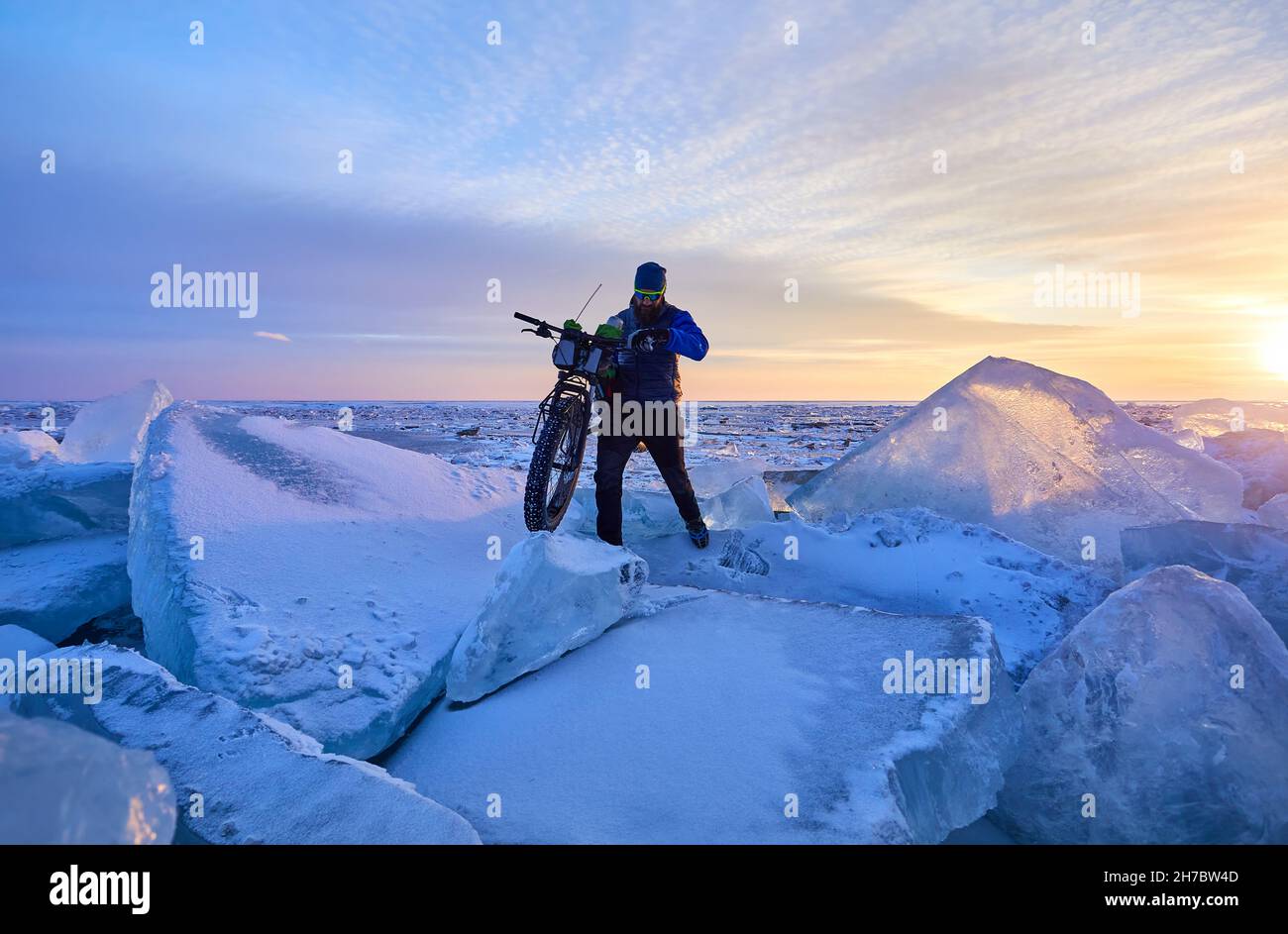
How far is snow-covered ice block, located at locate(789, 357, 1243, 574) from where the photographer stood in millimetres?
4641

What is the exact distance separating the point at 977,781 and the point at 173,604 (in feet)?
10.1

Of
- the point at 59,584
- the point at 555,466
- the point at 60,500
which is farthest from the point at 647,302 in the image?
the point at 60,500

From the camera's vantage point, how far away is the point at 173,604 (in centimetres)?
281

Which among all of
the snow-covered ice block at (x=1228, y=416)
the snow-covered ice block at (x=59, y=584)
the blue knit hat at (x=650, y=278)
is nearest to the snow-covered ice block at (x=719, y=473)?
the blue knit hat at (x=650, y=278)

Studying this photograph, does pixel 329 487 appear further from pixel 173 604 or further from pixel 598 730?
pixel 598 730

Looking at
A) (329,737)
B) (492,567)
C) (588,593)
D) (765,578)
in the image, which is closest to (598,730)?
(588,593)

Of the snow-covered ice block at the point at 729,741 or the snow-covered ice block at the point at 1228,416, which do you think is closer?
the snow-covered ice block at the point at 729,741

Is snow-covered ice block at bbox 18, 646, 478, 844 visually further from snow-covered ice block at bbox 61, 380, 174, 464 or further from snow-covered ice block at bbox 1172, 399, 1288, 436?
snow-covered ice block at bbox 1172, 399, 1288, 436

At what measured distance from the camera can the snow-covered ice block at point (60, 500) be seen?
430 cm

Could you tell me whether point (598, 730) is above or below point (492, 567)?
below

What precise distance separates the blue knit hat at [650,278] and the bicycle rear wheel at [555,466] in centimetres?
86

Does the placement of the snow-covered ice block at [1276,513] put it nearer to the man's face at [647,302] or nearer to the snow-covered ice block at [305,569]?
the man's face at [647,302]

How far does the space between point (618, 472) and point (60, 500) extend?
3.51 meters

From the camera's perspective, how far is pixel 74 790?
1.27 m
